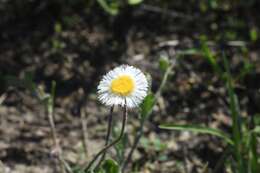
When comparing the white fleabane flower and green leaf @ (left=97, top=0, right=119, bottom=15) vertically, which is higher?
green leaf @ (left=97, top=0, right=119, bottom=15)

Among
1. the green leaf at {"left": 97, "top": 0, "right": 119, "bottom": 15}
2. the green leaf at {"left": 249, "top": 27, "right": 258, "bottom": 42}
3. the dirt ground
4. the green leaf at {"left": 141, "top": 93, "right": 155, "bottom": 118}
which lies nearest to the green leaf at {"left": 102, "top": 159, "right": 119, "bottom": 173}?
the green leaf at {"left": 141, "top": 93, "right": 155, "bottom": 118}

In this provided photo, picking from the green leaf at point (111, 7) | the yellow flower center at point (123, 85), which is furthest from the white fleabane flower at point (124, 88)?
the green leaf at point (111, 7)

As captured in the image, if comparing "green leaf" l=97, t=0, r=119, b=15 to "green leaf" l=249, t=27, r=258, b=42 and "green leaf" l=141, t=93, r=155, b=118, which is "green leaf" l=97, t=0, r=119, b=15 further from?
"green leaf" l=141, t=93, r=155, b=118

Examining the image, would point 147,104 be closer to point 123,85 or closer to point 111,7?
point 123,85

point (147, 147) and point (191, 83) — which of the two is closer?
point (147, 147)

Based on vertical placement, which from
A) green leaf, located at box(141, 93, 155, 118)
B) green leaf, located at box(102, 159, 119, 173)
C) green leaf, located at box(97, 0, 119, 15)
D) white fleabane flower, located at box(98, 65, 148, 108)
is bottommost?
green leaf, located at box(102, 159, 119, 173)

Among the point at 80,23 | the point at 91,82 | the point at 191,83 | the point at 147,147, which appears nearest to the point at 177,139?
the point at 147,147

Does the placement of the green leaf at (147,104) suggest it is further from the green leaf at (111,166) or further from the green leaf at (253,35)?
the green leaf at (253,35)

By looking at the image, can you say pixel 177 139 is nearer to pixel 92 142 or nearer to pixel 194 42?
pixel 92 142
